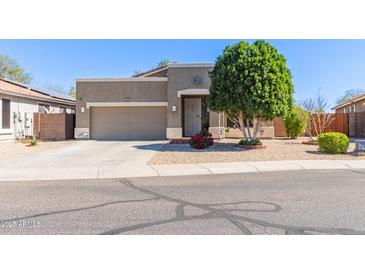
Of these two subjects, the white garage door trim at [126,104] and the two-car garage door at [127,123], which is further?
the two-car garage door at [127,123]

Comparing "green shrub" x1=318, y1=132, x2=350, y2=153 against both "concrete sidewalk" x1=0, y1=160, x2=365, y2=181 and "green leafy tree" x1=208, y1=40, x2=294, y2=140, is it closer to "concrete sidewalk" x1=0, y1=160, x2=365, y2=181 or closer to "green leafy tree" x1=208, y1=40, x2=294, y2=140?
"concrete sidewalk" x1=0, y1=160, x2=365, y2=181

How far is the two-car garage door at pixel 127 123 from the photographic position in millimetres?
19016

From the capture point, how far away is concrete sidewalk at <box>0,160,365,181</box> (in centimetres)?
827

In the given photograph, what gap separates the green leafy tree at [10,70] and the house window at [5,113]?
74.6 feet

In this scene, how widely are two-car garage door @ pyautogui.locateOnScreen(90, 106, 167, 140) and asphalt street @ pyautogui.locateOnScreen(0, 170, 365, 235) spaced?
11.6 m

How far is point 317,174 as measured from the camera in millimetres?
8047

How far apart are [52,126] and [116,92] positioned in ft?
16.9

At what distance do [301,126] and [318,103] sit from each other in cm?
178

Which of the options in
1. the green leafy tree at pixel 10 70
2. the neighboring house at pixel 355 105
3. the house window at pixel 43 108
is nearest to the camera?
the house window at pixel 43 108

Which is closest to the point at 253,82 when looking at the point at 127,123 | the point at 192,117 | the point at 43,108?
the point at 192,117

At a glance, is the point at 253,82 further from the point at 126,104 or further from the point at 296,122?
the point at 126,104

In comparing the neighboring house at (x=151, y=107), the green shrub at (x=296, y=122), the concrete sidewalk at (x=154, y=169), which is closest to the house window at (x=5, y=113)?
the neighboring house at (x=151, y=107)

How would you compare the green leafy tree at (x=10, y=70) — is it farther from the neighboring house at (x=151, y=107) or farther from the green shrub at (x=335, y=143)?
the green shrub at (x=335, y=143)

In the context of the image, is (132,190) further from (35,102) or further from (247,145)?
(35,102)
